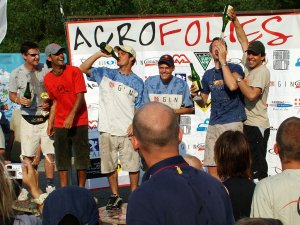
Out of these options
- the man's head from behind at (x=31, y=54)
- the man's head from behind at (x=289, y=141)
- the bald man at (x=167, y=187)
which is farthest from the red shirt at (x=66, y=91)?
the bald man at (x=167, y=187)

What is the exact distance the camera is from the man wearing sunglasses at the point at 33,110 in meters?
8.73

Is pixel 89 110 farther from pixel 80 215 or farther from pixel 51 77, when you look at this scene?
pixel 80 215

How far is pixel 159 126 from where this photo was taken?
3133mm

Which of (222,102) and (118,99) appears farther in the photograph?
(118,99)

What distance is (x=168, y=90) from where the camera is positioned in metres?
8.29

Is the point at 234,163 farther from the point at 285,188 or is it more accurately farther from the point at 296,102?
the point at 296,102

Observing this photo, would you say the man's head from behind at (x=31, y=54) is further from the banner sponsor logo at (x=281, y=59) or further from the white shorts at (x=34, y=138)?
the banner sponsor logo at (x=281, y=59)

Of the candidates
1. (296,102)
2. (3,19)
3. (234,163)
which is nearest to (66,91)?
(3,19)

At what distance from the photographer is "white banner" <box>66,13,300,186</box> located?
9297 millimetres

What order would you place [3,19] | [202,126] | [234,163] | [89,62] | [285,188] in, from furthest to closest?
[202,126] < [3,19] < [89,62] < [234,163] < [285,188]

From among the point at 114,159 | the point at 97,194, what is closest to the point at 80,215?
the point at 114,159

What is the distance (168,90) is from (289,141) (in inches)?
176

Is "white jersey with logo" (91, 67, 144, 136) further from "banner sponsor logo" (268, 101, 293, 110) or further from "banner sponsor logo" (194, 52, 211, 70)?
"banner sponsor logo" (268, 101, 293, 110)

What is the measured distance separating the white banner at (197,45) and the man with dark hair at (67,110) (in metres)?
1.23
